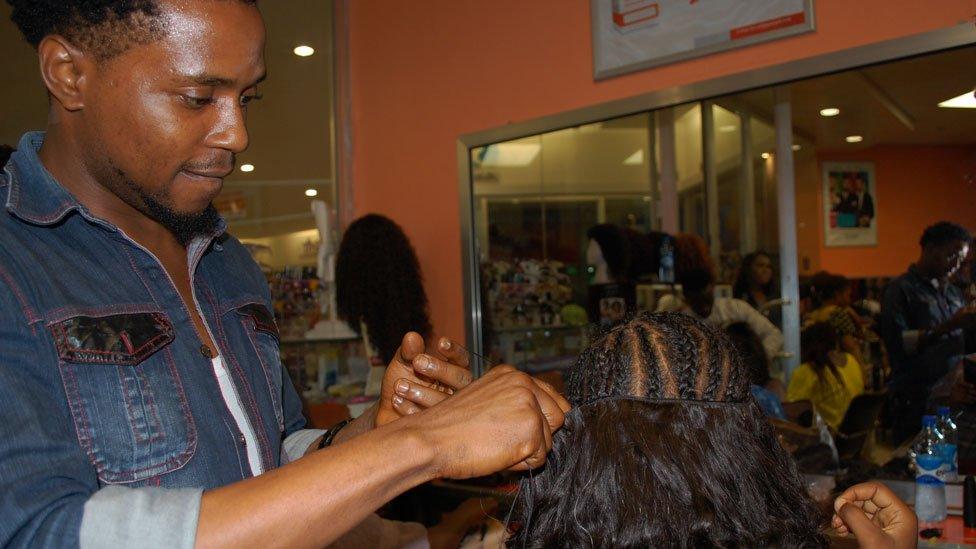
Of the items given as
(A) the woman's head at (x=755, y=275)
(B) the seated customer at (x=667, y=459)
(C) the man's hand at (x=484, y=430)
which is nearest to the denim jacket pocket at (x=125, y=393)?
(C) the man's hand at (x=484, y=430)

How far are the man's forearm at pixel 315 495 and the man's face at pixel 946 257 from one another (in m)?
2.05

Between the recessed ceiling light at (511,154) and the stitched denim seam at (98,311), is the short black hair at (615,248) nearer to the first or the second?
the recessed ceiling light at (511,154)

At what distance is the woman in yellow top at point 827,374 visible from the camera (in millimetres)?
2635

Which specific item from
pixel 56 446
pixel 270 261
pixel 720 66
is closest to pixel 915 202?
pixel 720 66

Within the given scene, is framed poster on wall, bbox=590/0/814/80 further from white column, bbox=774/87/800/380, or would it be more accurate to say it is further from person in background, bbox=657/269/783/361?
person in background, bbox=657/269/783/361

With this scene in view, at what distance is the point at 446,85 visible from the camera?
3.71 metres

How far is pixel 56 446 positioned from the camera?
3.05 ft

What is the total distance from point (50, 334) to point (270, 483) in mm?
391

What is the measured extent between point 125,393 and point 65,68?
1.49ft

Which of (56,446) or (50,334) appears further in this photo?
(50,334)

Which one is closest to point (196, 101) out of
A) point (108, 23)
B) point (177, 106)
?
point (177, 106)

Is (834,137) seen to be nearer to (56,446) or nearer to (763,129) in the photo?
(763,129)

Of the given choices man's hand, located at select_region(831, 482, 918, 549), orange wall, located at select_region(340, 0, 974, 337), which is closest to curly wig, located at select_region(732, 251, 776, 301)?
orange wall, located at select_region(340, 0, 974, 337)

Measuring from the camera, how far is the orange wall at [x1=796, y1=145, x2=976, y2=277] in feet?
7.69
